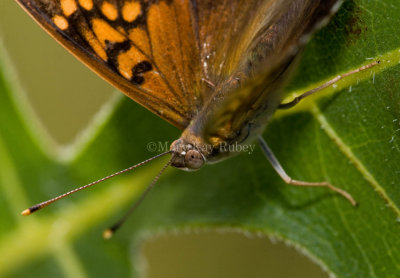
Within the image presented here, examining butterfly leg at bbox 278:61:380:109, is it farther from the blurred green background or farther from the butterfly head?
the blurred green background

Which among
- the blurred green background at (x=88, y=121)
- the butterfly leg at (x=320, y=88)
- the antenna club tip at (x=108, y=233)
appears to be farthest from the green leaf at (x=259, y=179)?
the blurred green background at (x=88, y=121)

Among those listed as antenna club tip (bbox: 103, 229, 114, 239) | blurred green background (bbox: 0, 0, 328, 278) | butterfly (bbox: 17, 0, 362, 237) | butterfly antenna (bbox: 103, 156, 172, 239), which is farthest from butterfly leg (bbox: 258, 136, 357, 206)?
blurred green background (bbox: 0, 0, 328, 278)

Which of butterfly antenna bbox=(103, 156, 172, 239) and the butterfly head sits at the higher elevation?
the butterfly head

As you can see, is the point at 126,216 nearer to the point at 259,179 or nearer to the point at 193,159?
the point at 193,159

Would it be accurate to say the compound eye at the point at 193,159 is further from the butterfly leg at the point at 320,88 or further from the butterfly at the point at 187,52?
the butterfly leg at the point at 320,88

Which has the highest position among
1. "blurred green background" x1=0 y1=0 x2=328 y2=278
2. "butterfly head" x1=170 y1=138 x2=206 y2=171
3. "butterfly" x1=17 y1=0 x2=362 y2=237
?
"butterfly" x1=17 y1=0 x2=362 y2=237
